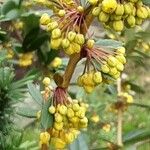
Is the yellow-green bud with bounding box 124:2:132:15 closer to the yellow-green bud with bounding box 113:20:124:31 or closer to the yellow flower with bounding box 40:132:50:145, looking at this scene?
the yellow-green bud with bounding box 113:20:124:31

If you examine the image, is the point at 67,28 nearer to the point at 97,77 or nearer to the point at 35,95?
the point at 97,77

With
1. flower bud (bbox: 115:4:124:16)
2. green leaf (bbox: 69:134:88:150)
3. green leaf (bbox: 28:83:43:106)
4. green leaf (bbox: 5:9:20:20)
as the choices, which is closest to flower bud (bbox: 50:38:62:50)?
flower bud (bbox: 115:4:124:16)

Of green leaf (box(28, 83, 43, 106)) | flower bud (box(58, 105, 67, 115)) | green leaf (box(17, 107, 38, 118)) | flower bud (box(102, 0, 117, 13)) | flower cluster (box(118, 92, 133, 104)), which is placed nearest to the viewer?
flower bud (box(102, 0, 117, 13))

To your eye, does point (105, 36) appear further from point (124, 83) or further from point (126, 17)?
point (126, 17)

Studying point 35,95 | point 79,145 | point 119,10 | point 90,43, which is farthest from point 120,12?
point 79,145

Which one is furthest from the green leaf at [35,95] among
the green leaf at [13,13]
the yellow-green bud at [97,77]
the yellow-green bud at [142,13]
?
the green leaf at [13,13]

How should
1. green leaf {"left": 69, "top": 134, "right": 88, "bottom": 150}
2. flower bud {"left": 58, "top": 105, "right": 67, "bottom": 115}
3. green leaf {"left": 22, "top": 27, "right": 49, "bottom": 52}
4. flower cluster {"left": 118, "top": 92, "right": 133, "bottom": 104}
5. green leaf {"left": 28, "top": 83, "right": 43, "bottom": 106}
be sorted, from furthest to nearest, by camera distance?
green leaf {"left": 22, "top": 27, "right": 49, "bottom": 52}
flower cluster {"left": 118, "top": 92, "right": 133, "bottom": 104}
green leaf {"left": 69, "top": 134, "right": 88, "bottom": 150}
green leaf {"left": 28, "top": 83, "right": 43, "bottom": 106}
flower bud {"left": 58, "top": 105, "right": 67, "bottom": 115}

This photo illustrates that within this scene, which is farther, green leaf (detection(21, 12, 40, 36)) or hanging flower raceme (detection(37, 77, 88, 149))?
green leaf (detection(21, 12, 40, 36))
